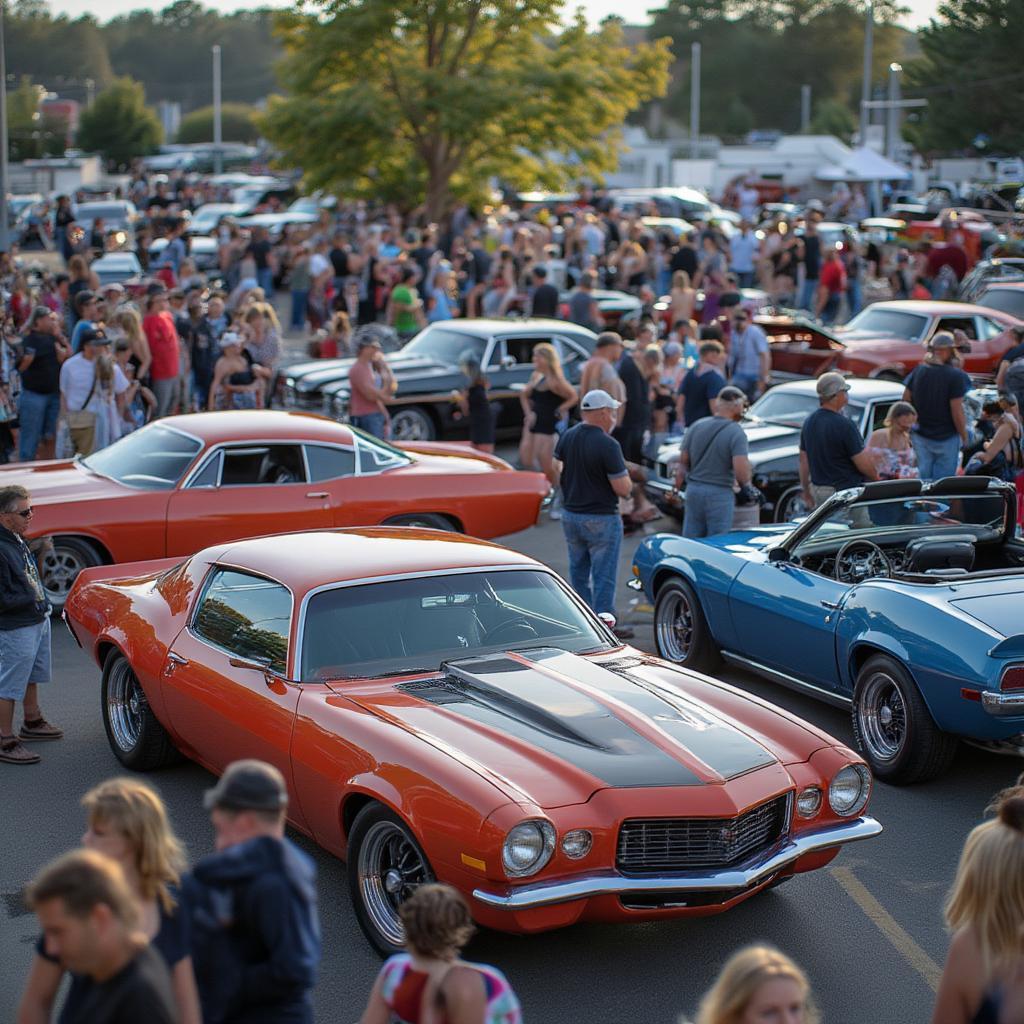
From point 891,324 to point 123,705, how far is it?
1411cm

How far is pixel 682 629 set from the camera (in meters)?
9.65

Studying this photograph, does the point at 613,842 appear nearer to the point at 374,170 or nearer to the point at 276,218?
the point at 374,170

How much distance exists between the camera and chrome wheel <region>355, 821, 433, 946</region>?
18.2ft

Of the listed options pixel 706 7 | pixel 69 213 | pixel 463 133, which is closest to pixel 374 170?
pixel 463 133

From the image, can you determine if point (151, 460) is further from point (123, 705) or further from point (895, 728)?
point (895, 728)

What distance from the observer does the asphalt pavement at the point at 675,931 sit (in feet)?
17.5

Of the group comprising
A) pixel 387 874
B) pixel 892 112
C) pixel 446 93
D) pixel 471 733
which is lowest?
pixel 387 874

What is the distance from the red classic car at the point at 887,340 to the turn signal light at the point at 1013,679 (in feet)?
39.1

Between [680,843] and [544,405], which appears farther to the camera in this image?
[544,405]

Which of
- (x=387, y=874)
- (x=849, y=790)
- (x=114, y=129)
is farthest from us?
(x=114, y=129)

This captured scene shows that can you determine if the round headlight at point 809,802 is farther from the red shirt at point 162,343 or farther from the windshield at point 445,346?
the windshield at point 445,346

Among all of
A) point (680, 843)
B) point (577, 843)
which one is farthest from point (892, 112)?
point (577, 843)

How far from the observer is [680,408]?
14.3 meters

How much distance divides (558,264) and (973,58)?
3372 centimetres
